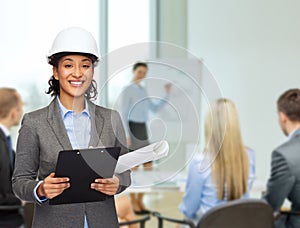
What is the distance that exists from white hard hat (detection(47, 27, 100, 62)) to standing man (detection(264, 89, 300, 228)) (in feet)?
6.41

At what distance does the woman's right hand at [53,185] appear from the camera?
1.29 metres

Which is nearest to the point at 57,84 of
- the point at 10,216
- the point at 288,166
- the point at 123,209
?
the point at 288,166

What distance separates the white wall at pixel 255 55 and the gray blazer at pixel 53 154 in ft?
18.6

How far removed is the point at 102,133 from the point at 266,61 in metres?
6.04

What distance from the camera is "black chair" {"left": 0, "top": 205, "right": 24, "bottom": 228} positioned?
3.48 meters

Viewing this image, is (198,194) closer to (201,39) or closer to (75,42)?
(75,42)

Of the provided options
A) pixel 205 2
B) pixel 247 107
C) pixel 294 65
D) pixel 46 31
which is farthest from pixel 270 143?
pixel 46 31

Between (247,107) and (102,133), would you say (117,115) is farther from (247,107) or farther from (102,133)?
(247,107)

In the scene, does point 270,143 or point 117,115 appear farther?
point 270,143

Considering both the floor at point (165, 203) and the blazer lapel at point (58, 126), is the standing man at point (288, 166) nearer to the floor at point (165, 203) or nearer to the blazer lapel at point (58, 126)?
the blazer lapel at point (58, 126)

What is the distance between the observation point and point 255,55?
7.29 meters

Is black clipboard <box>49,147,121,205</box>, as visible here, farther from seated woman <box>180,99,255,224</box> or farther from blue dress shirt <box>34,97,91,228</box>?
seated woman <box>180,99,255,224</box>

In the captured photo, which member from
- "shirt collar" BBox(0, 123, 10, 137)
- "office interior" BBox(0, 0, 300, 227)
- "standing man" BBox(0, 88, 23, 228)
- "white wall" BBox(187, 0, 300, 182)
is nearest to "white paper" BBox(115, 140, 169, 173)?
"standing man" BBox(0, 88, 23, 228)

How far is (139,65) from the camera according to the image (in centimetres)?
134
